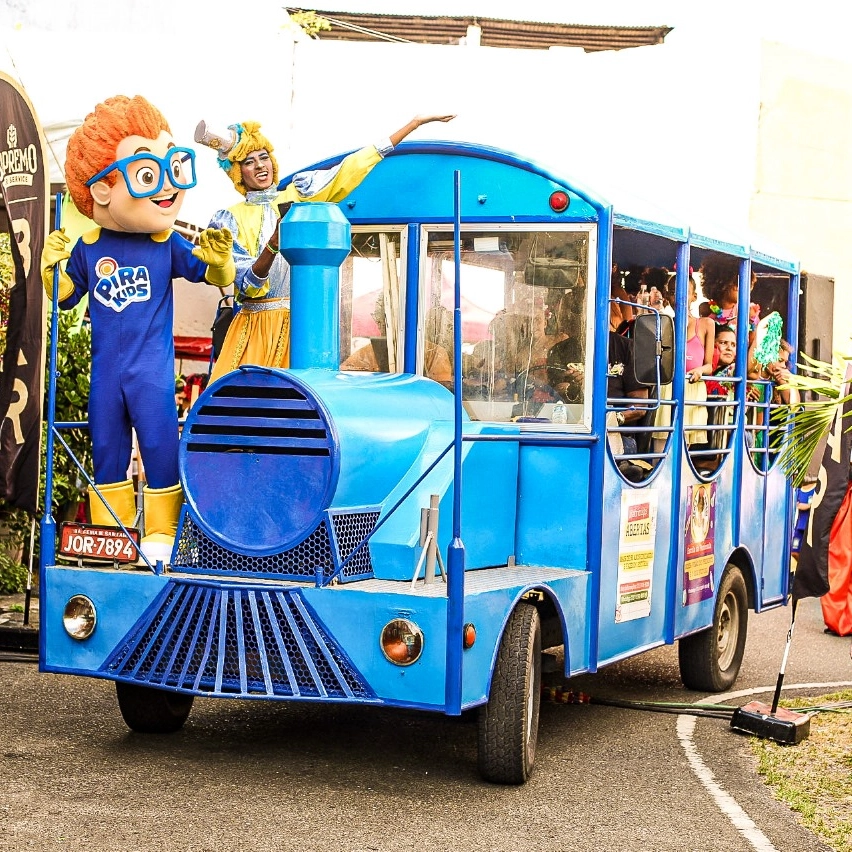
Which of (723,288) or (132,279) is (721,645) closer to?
(723,288)

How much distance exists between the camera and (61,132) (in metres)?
10.5

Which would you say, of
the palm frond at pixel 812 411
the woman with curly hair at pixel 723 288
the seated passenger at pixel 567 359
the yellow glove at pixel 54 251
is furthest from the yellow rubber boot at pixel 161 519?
the woman with curly hair at pixel 723 288

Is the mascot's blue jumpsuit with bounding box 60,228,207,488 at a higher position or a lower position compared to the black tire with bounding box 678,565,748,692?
higher

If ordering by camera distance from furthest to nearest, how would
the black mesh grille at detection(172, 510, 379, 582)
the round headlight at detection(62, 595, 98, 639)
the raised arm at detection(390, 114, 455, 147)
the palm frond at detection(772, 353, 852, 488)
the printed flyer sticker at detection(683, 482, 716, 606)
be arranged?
1. the printed flyer sticker at detection(683, 482, 716, 606)
2. the palm frond at detection(772, 353, 852, 488)
3. the raised arm at detection(390, 114, 455, 147)
4. the round headlight at detection(62, 595, 98, 639)
5. the black mesh grille at detection(172, 510, 379, 582)

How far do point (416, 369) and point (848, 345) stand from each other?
13801 millimetres

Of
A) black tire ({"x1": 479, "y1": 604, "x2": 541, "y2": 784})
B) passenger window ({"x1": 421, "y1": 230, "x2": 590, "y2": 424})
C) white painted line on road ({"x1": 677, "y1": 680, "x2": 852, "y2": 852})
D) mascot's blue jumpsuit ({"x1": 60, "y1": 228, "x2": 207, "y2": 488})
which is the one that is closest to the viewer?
white painted line on road ({"x1": 677, "y1": 680, "x2": 852, "y2": 852})

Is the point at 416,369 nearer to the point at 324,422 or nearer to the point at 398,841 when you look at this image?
the point at 324,422

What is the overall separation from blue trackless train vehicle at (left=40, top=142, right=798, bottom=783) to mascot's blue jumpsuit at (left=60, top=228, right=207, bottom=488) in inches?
15.4

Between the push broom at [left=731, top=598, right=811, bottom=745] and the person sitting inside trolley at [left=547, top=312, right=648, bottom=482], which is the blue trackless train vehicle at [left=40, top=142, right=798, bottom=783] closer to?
the person sitting inside trolley at [left=547, top=312, right=648, bottom=482]

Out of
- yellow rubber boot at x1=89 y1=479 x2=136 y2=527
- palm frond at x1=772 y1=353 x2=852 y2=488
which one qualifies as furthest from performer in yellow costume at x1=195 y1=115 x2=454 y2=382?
palm frond at x1=772 y1=353 x2=852 y2=488

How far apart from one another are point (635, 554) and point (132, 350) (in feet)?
8.64

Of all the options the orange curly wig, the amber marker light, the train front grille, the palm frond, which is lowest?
the train front grille

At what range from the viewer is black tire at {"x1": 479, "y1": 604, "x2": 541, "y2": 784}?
6.06 m

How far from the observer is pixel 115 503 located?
6.63 meters
